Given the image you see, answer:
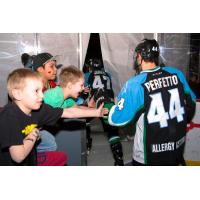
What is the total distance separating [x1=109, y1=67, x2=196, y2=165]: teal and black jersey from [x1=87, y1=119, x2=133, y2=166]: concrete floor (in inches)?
75.7

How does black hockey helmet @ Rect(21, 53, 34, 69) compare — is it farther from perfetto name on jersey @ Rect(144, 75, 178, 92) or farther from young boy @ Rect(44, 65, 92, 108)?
perfetto name on jersey @ Rect(144, 75, 178, 92)

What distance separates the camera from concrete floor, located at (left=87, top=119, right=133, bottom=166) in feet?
14.1

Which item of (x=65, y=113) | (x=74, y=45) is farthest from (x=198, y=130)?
(x=74, y=45)

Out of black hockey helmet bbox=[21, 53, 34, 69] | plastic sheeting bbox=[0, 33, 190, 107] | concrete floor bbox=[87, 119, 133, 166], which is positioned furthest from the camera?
plastic sheeting bbox=[0, 33, 190, 107]

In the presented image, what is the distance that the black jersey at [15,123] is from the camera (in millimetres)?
1694

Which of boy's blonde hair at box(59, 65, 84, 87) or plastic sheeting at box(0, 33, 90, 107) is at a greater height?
plastic sheeting at box(0, 33, 90, 107)

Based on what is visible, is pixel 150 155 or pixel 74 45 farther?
pixel 74 45

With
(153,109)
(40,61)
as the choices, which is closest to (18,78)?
(153,109)

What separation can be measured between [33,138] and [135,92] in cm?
89

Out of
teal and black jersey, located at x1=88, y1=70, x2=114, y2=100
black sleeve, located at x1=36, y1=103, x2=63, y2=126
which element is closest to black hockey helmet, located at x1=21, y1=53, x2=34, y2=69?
teal and black jersey, located at x1=88, y1=70, x2=114, y2=100

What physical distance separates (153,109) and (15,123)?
1089 millimetres

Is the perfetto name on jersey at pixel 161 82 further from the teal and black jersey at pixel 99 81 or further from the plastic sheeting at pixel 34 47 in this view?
the plastic sheeting at pixel 34 47

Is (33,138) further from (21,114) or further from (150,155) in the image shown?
(150,155)

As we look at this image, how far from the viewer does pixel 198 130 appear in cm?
367
